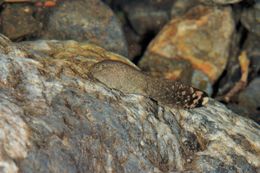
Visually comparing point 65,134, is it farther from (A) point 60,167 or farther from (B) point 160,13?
(B) point 160,13

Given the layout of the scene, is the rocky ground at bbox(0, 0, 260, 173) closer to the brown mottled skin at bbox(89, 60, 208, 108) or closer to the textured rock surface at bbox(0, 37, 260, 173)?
the textured rock surface at bbox(0, 37, 260, 173)

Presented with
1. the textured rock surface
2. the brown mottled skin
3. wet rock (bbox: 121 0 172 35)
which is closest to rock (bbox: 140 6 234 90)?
wet rock (bbox: 121 0 172 35)

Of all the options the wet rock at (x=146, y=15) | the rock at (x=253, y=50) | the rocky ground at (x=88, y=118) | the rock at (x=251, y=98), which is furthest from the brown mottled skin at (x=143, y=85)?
the wet rock at (x=146, y=15)

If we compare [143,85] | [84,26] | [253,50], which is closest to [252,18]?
[253,50]

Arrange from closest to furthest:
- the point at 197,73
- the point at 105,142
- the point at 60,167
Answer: the point at 60,167 → the point at 105,142 → the point at 197,73

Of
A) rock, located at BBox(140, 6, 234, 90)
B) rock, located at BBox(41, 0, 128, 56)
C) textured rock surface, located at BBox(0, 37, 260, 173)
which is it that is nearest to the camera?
textured rock surface, located at BBox(0, 37, 260, 173)

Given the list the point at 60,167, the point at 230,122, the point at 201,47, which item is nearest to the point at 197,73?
the point at 201,47

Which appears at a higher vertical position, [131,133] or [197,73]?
[131,133]
